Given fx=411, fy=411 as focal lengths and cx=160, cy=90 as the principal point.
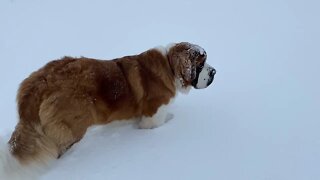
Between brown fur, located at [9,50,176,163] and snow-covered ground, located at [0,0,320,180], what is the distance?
274 millimetres

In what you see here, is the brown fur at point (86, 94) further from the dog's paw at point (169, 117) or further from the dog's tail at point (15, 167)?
the dog's paw at point (169, 117)

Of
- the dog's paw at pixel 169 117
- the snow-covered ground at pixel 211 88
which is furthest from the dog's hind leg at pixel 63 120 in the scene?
the dog's paw at pixel 169 117

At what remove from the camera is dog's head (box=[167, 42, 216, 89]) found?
520 cm

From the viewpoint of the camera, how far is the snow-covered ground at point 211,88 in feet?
13.6

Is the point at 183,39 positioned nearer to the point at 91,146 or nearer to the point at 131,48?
the point at 131,48

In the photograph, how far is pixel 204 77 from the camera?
5324 mm

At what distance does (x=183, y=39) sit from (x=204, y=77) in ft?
12.0

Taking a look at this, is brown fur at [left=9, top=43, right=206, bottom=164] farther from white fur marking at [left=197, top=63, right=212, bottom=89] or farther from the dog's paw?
the dog's paw

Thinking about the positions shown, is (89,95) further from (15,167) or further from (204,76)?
(204,76)

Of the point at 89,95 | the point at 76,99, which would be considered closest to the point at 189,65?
the point at 89,95

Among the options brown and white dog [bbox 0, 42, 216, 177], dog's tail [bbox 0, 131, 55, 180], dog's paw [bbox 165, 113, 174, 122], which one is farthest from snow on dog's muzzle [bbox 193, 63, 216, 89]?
dog's tail [bbox 0, 131, 55, 180]

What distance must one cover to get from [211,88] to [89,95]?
2.28 m

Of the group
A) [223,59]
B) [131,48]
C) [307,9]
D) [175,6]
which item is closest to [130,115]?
[223,59]

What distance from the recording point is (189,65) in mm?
5188
